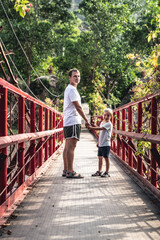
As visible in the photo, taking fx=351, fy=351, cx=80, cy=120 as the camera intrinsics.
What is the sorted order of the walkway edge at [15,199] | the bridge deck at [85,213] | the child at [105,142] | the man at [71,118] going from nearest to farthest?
the bridge deck at [85,213] < the walkway edge at [15,199] < the man at [71,118] < the child at [105,142]

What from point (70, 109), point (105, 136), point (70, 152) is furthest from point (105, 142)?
point (70, 109)

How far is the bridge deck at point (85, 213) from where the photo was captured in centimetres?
283

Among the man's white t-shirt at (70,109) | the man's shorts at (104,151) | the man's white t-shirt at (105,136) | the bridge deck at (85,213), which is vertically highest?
the man's white t-shirt at (70,109)

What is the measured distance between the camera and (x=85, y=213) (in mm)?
3441

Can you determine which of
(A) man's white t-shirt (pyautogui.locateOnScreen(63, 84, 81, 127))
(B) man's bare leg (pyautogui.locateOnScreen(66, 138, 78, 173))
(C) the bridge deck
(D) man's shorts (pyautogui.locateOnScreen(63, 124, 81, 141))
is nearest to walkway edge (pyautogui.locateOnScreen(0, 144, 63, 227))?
(C) the bridge deck

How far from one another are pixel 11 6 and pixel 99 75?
9.03 meters

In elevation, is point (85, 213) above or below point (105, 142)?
below

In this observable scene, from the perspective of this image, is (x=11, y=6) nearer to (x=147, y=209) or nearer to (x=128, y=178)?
(x=128, y=178)

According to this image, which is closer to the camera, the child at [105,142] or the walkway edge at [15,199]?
the walkway edge at [15,199]

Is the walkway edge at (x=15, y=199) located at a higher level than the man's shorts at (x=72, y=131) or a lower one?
lower

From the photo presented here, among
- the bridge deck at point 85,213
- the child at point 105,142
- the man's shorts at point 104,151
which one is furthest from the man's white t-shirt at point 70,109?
→ the bridge deck at point 85,213

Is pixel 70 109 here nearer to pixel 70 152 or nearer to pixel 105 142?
pixel 70 152

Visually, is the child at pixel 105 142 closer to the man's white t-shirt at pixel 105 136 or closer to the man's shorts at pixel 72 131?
the man's white t-shirt at pixel 105 136

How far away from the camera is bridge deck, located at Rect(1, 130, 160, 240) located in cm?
283
